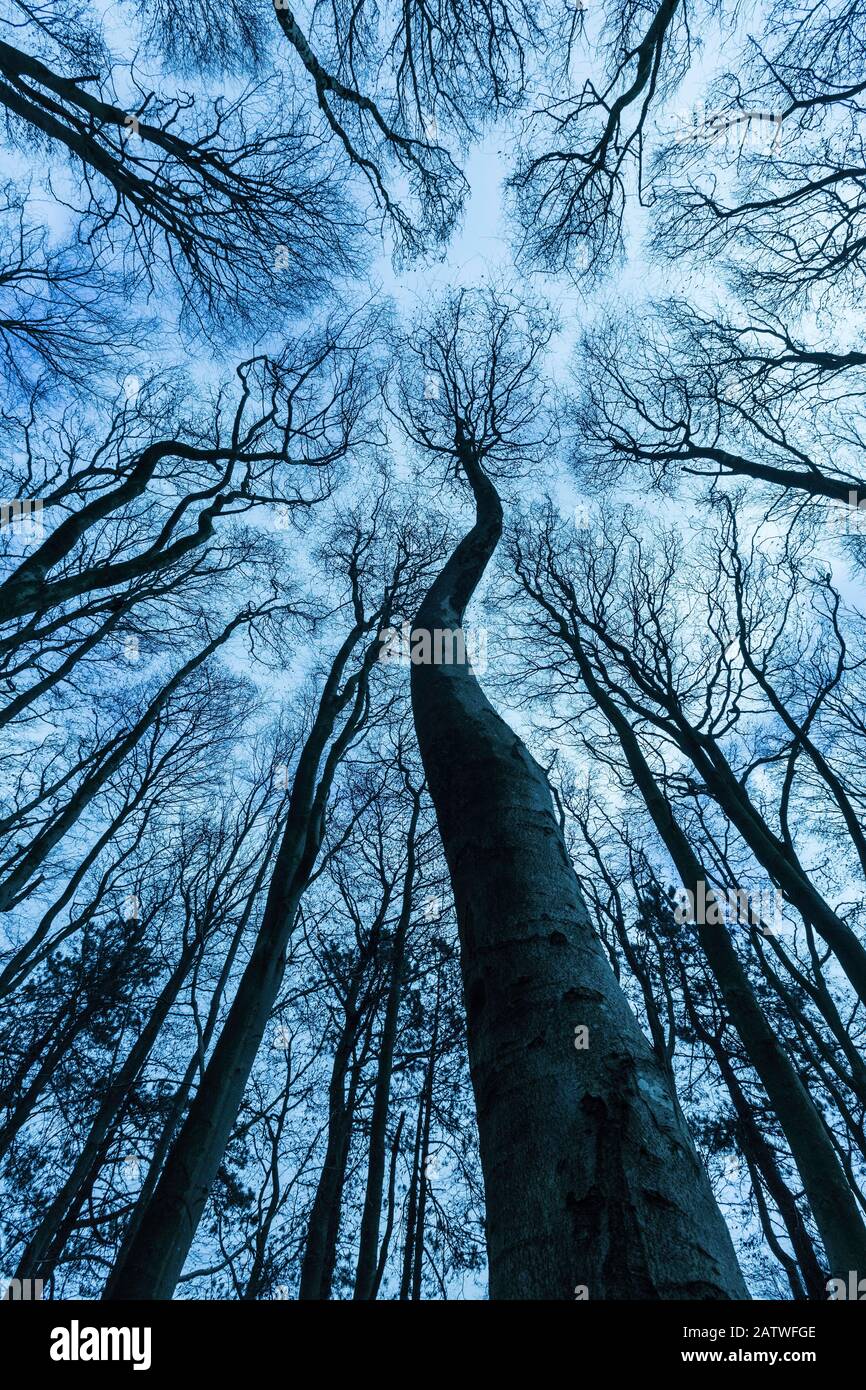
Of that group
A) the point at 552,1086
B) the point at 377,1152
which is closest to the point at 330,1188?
the point at 377,1152

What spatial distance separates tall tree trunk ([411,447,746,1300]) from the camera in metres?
0.79

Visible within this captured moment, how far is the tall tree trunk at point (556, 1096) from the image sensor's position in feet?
2.59

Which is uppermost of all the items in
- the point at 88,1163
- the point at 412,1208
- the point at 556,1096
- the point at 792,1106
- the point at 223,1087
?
the point at 223,1087

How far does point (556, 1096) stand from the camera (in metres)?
1.00

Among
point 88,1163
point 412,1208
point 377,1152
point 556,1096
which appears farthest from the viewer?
point 412,1208

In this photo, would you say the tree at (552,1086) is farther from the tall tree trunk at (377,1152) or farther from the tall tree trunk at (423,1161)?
the tall tree trunk at (423,1161)

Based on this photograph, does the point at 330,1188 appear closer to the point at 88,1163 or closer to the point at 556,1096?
the point at 88,1163

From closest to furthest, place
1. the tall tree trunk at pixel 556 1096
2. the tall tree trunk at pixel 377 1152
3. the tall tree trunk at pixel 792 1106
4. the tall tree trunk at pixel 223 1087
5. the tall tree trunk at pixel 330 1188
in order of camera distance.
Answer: the tall tree trunk at pixel 556 1096, the tall tree trunk at pixel 223 1087, the tall tree trunk at pixel 792 1106, the tall tree trunk at pixel 330 1188, the tall tree trunk at pixel 377 1152

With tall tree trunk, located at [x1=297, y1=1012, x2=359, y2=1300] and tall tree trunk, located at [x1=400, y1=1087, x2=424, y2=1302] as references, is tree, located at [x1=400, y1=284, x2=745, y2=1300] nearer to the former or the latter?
tall tree trunk, located at [x1=297, y1=1012, x2=359, y2=1300]

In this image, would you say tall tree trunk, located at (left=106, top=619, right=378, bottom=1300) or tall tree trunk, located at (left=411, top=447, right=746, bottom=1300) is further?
tall tree trunk, located at (left=106, top=619, right=378, bottom=1300)

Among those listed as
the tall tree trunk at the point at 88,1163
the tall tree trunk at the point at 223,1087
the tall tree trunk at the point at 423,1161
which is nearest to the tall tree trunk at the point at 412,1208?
the tall tree trunk at the point at 423,1161

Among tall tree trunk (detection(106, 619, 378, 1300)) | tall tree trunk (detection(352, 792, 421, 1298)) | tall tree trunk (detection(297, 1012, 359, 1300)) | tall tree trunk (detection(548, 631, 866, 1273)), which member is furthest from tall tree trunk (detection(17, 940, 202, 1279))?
tall tree trunk (detection(548, 631, 866, 1273))

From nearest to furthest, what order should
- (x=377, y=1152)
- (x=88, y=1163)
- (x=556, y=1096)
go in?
(x=556, y=1096) → (x=377, y=1152) → (x=88, y=1163)

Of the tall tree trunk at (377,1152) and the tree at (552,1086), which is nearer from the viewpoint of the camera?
the tree at (552,1086)
